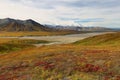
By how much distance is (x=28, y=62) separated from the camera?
39.8 meters

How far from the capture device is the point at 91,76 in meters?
27.6

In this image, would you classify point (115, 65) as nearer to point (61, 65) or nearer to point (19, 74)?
point (61, 65)

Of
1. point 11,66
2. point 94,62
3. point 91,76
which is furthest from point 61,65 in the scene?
point 11,66

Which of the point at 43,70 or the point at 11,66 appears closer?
the point at 43,70

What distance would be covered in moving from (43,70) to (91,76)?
812cm

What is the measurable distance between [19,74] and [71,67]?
25.0 feet

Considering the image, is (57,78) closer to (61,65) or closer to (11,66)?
(61,65)

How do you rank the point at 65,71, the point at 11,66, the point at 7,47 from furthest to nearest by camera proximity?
the point at 7,47, the point at 11,66, the point at 65,71

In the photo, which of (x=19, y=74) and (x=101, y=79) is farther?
(x=19, y=74)

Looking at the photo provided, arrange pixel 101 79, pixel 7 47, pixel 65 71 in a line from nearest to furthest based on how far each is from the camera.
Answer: pixel 101 79 → pixel 65 71 → pixel 7 47

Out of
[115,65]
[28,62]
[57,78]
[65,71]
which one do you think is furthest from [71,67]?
[28,62]

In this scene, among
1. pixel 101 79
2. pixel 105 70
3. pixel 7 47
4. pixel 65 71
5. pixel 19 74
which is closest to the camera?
pixel 101 79

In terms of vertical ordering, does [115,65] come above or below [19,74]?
above

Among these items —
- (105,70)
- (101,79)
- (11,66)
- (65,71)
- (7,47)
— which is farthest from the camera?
(7,47)
